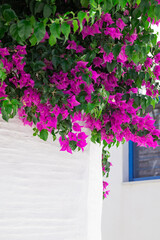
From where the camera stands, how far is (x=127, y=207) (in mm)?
5172

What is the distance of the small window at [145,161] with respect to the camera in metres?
5.10

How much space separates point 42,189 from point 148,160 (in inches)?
132

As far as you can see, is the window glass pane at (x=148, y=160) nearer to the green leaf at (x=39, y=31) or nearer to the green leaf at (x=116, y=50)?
the green leaf at (x=116, y=50)

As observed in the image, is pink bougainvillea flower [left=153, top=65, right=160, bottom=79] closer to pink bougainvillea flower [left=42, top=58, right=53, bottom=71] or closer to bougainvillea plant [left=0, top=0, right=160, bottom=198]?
bougainvillea plant [left=0, top=0, right=160, bottom=198]

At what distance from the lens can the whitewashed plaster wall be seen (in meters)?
1.92

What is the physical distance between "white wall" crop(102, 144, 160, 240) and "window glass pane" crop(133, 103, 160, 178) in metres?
0.13

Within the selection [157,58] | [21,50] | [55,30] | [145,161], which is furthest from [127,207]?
[55,30]

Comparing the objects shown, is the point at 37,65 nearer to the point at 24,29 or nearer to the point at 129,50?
the point at 24,29

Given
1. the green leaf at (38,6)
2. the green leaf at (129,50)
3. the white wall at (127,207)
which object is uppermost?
the green leaf at (38,6)

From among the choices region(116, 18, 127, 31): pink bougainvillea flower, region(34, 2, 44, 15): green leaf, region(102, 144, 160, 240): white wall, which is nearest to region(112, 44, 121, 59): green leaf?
region(116, 18, 127, 31): pink bougainvillea flower

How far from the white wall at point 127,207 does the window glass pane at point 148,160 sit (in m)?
0.13

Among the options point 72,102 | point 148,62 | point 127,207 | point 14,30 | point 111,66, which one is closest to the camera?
point 14,30

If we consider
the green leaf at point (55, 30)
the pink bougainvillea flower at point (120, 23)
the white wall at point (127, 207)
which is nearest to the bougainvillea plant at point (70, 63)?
the pink bougainvillea flower at point (120, 23)

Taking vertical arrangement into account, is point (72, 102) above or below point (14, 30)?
below
